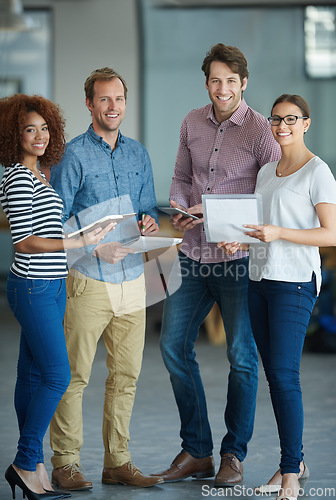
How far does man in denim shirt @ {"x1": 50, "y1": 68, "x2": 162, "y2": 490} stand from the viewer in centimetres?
252

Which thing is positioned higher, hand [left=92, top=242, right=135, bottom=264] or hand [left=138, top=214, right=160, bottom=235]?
hand [left=138, top=214, right=160, bottom=235]

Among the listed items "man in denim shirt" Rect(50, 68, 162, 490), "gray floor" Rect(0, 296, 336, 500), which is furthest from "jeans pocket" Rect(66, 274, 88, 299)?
"gray floor" Rect(0, 296, 336, 500)

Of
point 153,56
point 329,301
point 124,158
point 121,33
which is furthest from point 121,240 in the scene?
point 121,33

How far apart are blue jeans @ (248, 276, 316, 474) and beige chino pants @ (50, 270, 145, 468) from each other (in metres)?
0.55

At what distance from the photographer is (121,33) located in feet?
25.6

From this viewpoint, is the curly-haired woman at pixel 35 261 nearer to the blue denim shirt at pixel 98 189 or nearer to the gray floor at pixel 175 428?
the blue denim shirt at pixel 98 189

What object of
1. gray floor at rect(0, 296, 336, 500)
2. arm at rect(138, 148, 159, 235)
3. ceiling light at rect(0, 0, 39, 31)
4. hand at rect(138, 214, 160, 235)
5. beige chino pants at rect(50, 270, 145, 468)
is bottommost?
gray floor at rect(0, 296, 336, 500)

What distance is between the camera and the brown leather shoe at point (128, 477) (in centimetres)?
264

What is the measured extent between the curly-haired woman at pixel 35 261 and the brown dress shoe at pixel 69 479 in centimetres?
16

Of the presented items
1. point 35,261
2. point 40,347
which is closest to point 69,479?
point 40,347

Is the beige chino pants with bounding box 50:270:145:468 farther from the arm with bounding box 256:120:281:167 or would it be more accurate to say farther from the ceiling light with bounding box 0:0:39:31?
the ceiling light with bounding box 0:0:39:31

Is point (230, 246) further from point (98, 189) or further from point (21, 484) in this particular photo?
point (21, 484)

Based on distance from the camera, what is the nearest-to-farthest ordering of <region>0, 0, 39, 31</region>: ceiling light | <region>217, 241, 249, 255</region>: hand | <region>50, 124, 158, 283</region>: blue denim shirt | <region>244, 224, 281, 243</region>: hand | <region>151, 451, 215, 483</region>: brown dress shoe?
1. <region>244, 224, 281, 243</region>: hand
2. <region>217, 241, 249, 255</region>: hand
3. <region>50, 124, 158, 283</region>: blue denim shirt
4. <region>151, 451, 215, 483</region>: brown dress shoe
5. <region>0, 0, 39, 31</region>: ceiling light

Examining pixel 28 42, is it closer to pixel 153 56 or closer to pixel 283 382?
pixel 153 56
